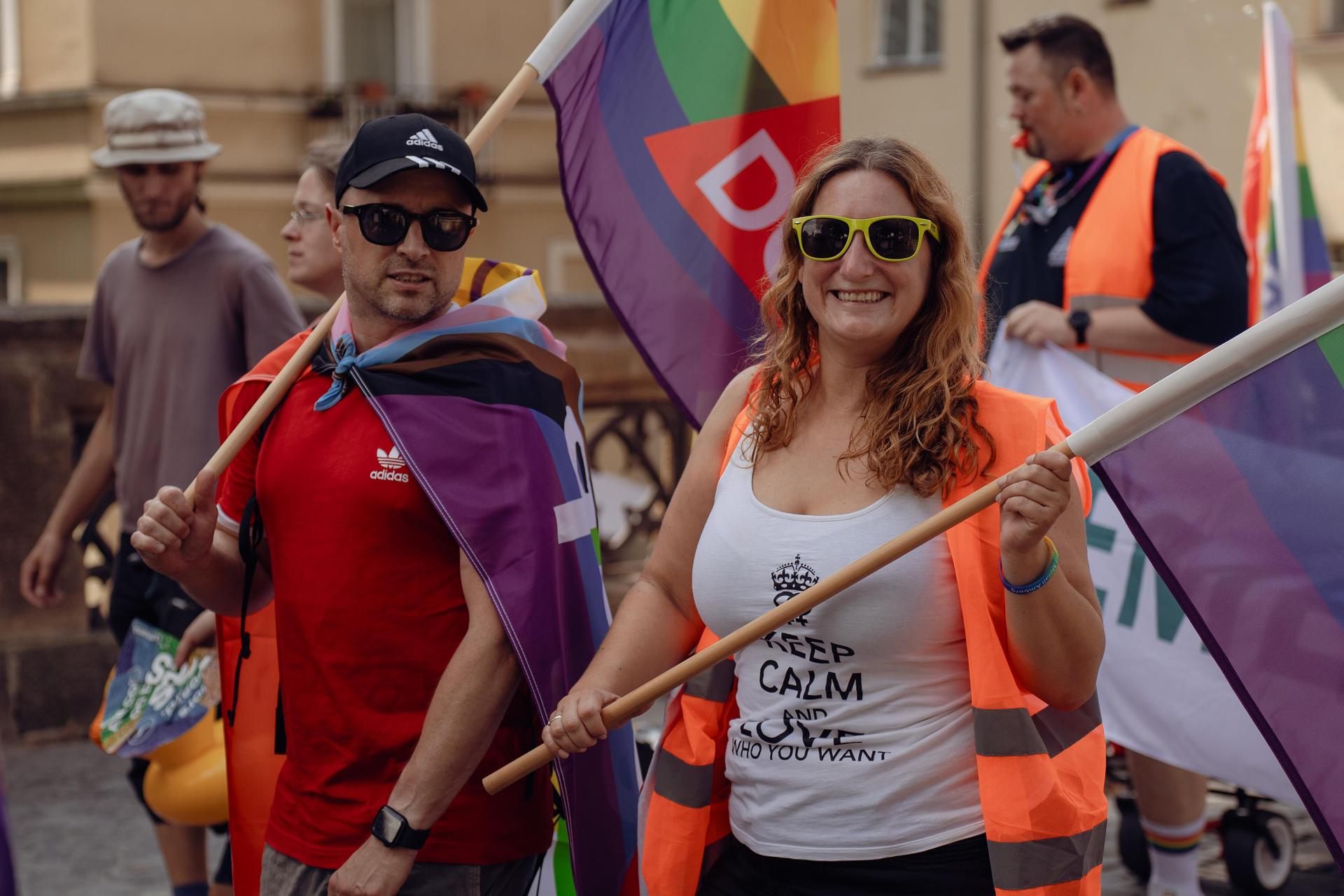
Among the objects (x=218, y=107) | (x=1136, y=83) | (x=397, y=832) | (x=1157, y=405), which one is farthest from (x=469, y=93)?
(x=1157, y=405)

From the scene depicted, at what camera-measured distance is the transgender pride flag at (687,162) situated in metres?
3.94

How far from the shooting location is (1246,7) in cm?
1545

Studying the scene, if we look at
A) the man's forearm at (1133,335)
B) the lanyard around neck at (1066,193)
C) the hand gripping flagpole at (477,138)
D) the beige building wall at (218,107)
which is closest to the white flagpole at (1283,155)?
the lanyard around neck at (1066,193)

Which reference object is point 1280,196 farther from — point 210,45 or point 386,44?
point 386,44

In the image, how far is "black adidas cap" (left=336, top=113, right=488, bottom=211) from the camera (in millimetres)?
2994

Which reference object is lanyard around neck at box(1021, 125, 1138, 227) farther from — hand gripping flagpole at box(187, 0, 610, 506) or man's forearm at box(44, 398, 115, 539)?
man's forearm at box(44, 398, 115, 539)

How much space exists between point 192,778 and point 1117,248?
3051 mm

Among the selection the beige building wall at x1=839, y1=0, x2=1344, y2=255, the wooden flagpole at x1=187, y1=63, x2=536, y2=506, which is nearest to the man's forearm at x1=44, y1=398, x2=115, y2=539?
the wooden flagpole at x1=187, y1=63, x2=536, y2=506

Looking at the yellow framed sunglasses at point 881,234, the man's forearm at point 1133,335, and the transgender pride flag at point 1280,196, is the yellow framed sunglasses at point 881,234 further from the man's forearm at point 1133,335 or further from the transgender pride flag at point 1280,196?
the transgender pride flag at point 1280,196

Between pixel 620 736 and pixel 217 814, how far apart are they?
1767 millimetres

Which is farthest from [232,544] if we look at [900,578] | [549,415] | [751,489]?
[900,578]

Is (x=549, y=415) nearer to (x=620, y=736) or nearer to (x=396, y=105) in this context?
(x=620, y=736)

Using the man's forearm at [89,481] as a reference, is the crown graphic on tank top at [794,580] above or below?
above

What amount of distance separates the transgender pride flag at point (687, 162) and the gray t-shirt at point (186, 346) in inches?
47.9
